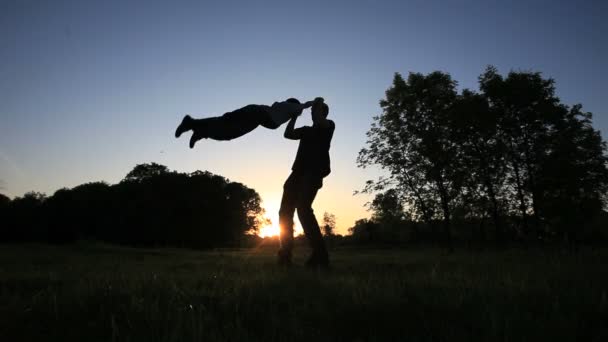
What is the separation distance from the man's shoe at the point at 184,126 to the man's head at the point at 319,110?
101 inches

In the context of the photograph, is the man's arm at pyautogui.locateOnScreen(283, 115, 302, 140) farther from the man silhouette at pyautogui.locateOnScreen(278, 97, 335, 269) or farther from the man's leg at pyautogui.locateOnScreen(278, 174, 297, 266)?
the man's leg at pyautogui.locateOnScreen(278, 174, 297, 266)

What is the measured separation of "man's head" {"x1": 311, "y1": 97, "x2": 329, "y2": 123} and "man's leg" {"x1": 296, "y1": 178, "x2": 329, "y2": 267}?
113 centimetres

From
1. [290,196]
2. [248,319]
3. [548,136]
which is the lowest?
[248,319]

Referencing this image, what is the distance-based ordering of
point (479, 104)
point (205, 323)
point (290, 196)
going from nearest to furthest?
point (205, 323) < point (290, 196) < point (479, 104)

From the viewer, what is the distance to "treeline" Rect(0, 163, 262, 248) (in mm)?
50969

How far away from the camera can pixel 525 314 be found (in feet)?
6.81

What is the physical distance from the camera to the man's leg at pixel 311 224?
6055mm

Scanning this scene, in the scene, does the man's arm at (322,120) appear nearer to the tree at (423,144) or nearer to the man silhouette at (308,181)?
the man silhouette at (308,181)

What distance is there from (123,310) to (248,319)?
2.58ft

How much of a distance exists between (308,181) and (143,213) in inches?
1974

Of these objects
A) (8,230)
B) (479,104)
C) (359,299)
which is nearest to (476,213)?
(479,104)

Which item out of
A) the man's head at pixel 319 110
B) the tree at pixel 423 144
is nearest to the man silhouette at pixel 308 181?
the man's head at pixel 319 110

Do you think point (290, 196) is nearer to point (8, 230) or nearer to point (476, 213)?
point (476, 213)

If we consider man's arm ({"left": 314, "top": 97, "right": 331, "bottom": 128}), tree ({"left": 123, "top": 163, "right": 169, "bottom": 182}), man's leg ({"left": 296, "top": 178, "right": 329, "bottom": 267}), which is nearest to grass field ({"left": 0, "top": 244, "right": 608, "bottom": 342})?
man's leg ({"left": 296, "top": 178, "right": 329, "bottom": 267})
